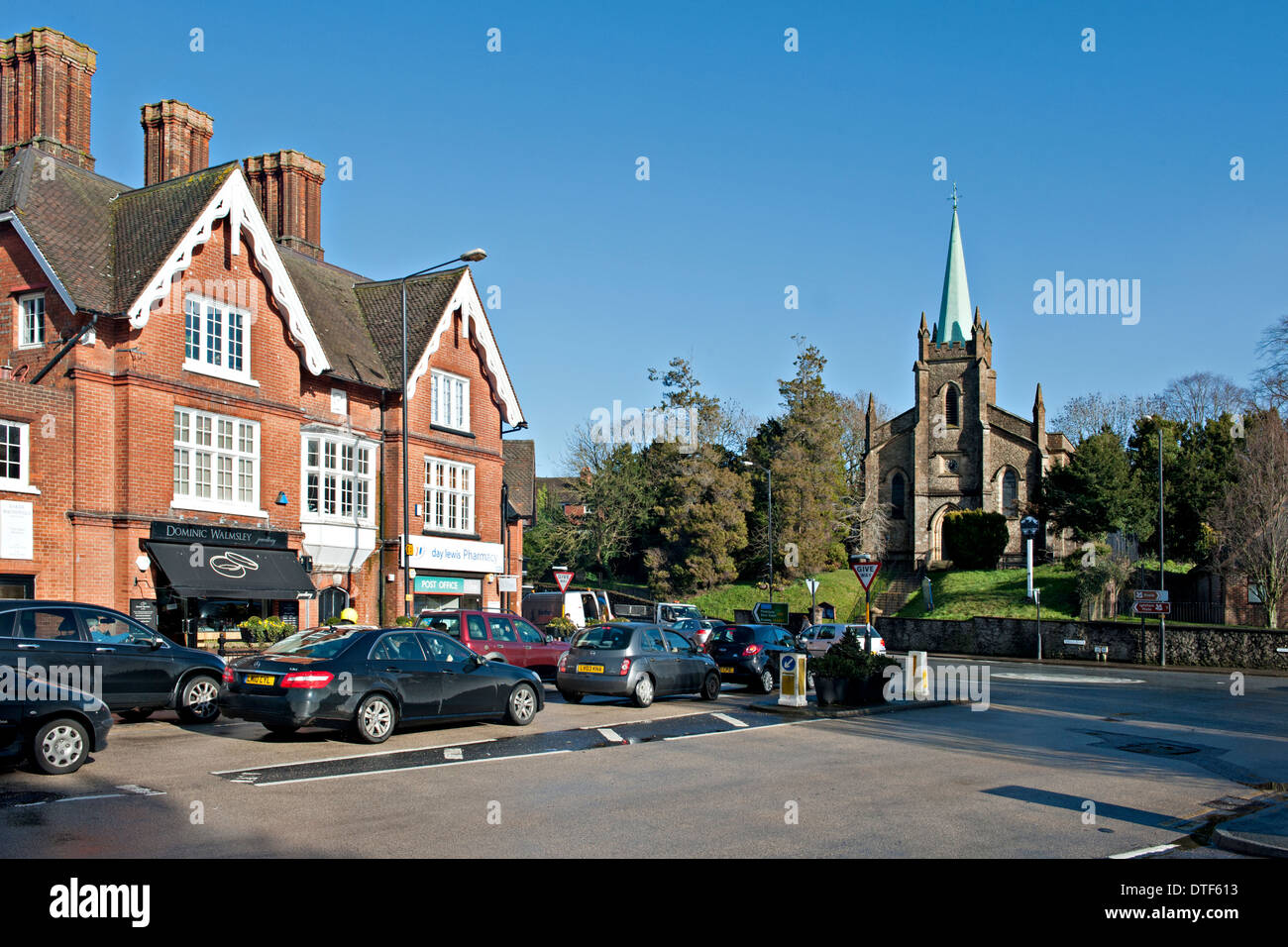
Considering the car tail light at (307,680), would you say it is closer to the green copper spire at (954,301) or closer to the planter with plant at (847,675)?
the planter with plant at (847,675)

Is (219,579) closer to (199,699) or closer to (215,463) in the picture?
(215,463)

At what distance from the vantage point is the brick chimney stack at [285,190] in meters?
33.7

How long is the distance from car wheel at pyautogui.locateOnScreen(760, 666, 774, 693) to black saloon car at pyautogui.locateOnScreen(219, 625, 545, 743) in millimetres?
9759

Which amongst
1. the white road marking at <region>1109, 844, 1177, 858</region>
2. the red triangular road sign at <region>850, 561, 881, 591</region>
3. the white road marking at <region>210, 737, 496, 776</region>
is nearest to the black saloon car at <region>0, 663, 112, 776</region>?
the white road marking at <region>210, 737, 496, 776</region>

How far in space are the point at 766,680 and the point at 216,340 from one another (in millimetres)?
14854

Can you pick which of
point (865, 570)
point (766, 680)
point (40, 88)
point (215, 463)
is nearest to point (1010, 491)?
point (766, 680)

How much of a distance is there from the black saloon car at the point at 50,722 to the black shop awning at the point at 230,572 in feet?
38.3

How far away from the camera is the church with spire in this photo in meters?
72.1

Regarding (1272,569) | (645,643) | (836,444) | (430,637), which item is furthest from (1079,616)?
(430,637)

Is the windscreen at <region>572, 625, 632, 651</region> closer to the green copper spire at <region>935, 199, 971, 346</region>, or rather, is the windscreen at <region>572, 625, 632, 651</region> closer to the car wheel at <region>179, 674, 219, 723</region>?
the car wheel at <region>179, 674, 219, 723</region>
